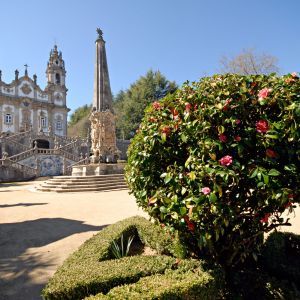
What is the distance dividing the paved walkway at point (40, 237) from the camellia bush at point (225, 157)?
2137mm

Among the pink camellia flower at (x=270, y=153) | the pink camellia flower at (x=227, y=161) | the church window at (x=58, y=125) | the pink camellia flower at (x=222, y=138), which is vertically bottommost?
the pink camellia flower at (x=227, y=161)

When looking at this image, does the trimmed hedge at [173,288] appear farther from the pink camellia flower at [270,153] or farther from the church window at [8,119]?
the church window at [8,119]

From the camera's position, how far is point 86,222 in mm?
7270

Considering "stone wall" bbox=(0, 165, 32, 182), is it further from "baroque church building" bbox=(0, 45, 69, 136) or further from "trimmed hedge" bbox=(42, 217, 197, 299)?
"trimmed hedge" bbox=(42, 217, 197, 299)

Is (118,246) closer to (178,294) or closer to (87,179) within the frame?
(178,294)

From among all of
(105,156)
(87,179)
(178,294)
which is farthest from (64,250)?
(105,156)

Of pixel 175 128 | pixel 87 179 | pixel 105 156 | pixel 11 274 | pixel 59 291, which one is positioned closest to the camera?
pixel 59 291

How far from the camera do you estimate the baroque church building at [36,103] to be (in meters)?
43.1

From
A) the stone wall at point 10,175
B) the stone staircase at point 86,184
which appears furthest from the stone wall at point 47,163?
the stone staircase at point 86,184

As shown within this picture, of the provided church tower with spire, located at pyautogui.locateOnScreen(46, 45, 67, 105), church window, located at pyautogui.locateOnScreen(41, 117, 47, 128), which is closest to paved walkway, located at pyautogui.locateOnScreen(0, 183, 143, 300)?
church window, located at pyautogui.locateOnScreen(41, 117, 47, 128)

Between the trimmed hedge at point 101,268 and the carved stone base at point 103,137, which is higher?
the carved stone base at point 103,137

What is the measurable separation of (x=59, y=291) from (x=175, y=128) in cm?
215

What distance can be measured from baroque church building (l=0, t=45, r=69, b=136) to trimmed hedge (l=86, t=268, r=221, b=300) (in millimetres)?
42781

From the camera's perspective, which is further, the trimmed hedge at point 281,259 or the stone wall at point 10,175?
the stone wall at point 10,175
